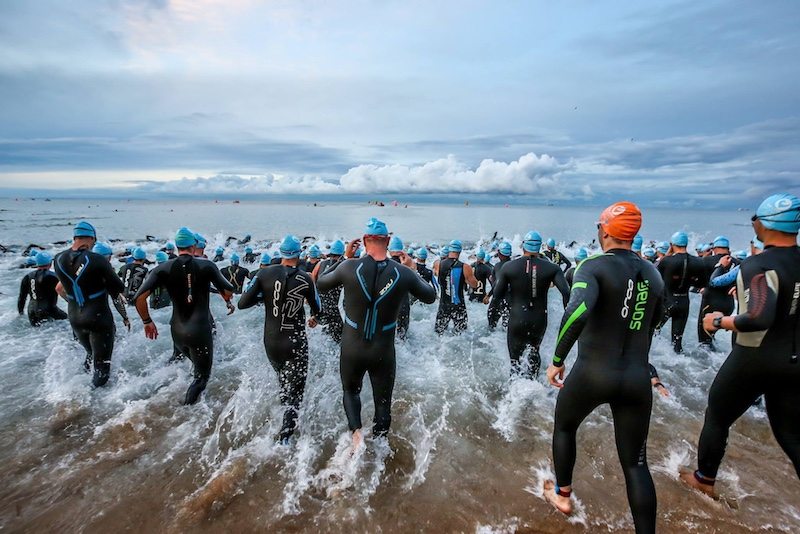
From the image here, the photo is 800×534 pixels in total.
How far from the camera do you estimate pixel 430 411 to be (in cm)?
536

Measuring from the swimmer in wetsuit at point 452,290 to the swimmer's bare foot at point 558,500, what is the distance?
4.43 metres

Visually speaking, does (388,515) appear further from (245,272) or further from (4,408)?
(245,272)

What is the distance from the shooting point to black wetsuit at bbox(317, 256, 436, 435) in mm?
3762

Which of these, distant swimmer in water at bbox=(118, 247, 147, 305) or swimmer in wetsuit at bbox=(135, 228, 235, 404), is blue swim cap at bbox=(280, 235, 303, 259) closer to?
swimmer in wetsuit at bbox=(135, 228, 235, 404)

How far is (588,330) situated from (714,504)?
2.30 metres

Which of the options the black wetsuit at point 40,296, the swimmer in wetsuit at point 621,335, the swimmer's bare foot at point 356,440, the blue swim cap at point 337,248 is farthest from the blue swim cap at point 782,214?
the black wetsuit at point 40,296

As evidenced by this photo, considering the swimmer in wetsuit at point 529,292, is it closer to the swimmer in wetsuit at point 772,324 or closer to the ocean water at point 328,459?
the ocean water at point 328,459

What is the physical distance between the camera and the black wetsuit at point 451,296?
7996 millimetres

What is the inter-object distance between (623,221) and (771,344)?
1.51 meters

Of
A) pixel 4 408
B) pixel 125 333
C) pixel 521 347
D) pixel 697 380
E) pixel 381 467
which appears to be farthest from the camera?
pixel 125 333

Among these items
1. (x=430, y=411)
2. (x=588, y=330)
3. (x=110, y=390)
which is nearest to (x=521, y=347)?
(x=430, y=411)

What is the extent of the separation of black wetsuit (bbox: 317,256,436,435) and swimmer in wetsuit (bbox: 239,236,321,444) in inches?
22.7

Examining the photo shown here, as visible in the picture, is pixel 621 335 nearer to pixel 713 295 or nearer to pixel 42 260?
pixel 713 295

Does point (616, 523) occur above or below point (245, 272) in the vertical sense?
below
